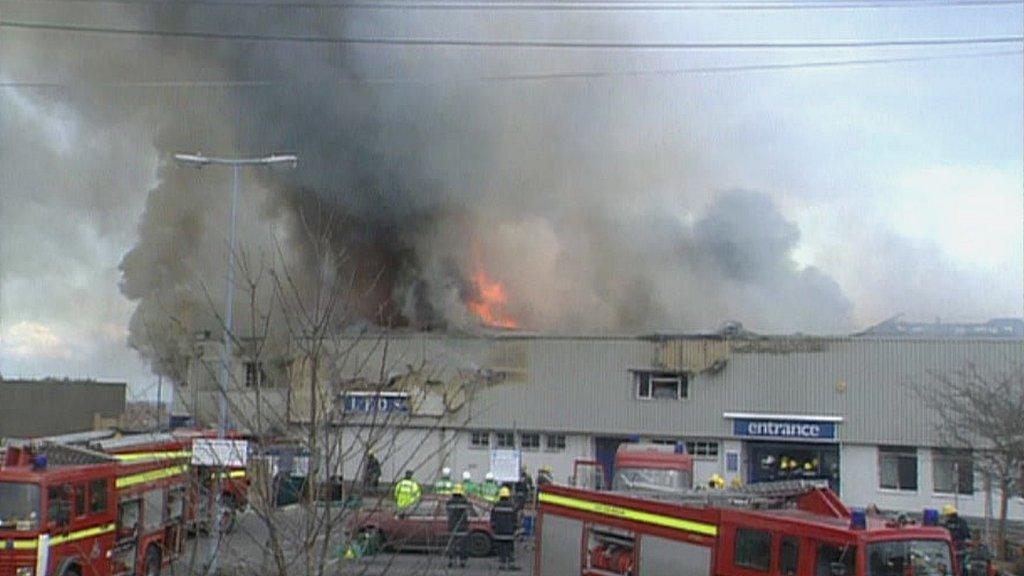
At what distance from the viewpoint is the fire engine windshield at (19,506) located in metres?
13.4

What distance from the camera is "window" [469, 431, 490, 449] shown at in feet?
113

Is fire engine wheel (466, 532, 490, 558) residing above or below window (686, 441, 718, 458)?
below

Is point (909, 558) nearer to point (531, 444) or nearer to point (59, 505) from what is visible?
point (59, 505)

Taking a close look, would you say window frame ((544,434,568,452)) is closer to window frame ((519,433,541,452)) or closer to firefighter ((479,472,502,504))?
window frame ((519,433,541,452))

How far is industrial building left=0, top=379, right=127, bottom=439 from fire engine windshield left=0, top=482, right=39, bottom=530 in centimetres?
3413

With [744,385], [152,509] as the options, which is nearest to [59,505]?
[152,509]

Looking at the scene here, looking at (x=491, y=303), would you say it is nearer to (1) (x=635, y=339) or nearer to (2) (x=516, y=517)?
(1) (x=635, y=339)

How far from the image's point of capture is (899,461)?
1188 inches

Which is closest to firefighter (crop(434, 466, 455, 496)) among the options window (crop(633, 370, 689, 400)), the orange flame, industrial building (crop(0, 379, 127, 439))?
window (crop(633, 370, 689, 400))

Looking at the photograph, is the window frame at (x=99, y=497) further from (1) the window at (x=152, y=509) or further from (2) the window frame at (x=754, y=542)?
(2) the window frame at (x=754, y=542)

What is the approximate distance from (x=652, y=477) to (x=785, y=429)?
40.9 ft

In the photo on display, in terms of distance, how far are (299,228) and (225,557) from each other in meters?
30.3

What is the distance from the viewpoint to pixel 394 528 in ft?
34.2

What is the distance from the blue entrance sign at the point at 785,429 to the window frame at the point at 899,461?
4.90ft
